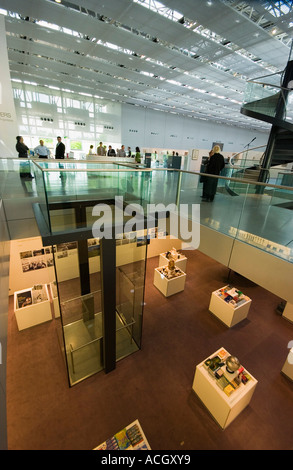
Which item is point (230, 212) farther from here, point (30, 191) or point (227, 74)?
point (227, 74)

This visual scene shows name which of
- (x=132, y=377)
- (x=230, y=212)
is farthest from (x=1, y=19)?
(x=132, y=377)

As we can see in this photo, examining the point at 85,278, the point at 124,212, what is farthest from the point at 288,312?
the point at 85,278

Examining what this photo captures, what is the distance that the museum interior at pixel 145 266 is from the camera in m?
3.35

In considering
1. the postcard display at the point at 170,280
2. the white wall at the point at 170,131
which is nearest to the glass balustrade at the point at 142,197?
the postcard display at the point at 170,280

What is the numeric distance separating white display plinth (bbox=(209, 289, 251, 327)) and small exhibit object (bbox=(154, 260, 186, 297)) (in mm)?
1215

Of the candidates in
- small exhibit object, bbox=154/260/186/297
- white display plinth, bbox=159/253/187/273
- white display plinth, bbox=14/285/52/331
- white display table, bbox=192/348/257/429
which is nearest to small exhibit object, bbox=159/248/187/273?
white display plinth, bbox=159/253/187/273

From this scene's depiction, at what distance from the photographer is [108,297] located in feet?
12.1

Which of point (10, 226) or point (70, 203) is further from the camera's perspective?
point (10, 226)

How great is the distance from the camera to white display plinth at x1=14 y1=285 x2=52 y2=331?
495cm

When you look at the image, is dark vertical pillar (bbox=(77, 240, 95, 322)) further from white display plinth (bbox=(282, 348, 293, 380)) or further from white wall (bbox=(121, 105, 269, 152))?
white wall (bbox=(121, 105, 269, 152))

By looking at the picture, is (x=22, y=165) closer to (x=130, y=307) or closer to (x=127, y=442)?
(x=130, y=307)

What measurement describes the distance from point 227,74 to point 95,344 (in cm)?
1291

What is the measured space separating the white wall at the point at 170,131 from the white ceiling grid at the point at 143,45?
19.8 feet

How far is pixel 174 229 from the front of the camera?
5.57m
